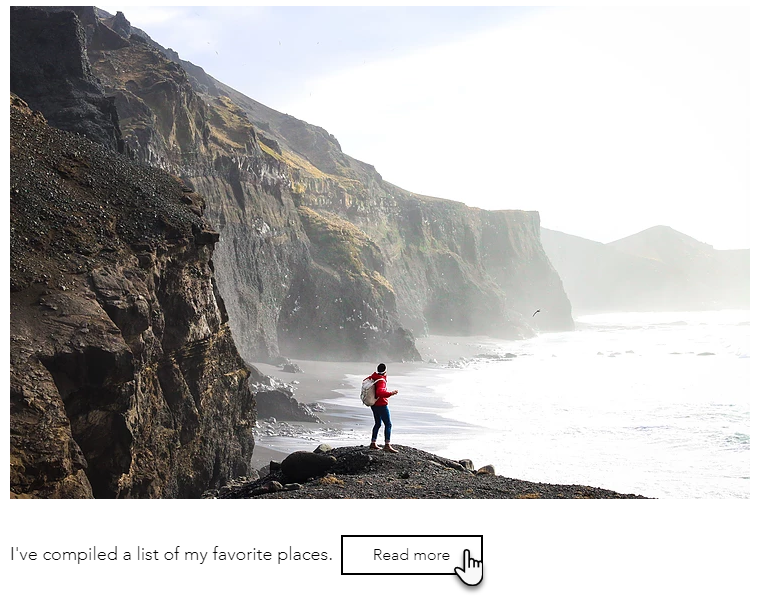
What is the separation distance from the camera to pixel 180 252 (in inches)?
546

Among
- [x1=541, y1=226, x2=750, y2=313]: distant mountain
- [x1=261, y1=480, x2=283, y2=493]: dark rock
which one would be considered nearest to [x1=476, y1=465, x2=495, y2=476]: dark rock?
[x1=261, y1=480, x2=283, y2=493]: dark rock

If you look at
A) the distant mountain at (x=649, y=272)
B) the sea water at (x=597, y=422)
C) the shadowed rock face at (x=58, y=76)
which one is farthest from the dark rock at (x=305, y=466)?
the distant mountain at (x=649, y=272)

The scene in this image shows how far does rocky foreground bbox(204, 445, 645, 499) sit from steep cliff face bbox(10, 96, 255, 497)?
2423mm

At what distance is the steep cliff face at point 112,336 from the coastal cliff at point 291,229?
8651 mm

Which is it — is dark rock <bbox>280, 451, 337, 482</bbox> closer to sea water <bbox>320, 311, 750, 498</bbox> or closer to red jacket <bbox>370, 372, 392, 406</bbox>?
red jacket <bbox>370, 372, 392, 406</bbox>

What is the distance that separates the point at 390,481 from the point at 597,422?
16.0 metres

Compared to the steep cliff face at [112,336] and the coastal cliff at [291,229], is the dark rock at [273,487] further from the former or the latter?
the coastal cliff at [291,229]

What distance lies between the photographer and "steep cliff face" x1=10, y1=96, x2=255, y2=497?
31.0 feet
